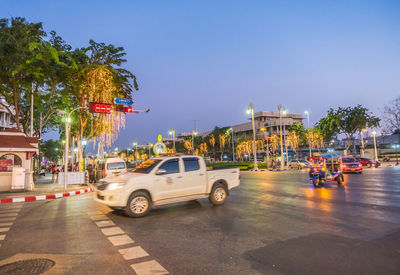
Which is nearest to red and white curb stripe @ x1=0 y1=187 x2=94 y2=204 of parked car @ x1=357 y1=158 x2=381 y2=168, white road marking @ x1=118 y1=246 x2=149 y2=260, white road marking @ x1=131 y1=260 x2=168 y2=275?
white road marking @ x1=118 y1=246 x2=149 y2=260

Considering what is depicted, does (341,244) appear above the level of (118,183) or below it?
below

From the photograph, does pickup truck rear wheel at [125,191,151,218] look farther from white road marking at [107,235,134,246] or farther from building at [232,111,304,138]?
building at [232,111,304,138]

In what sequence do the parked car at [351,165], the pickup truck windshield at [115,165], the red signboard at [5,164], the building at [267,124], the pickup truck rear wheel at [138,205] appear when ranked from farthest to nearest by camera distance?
the building at [267,124] → the parked car at [351,165] → the pickup truck windshield at [115,165] → the red signboard at [5,164] → the pickup truck rear wheel at [138,205]

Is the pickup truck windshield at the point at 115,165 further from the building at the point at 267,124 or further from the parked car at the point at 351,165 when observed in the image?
the building at the point at 267,124

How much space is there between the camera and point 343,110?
2207 inches

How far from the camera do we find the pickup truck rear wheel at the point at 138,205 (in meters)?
7.94

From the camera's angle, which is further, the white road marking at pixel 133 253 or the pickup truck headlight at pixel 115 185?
the pickup truck headlight at pixel 115 185

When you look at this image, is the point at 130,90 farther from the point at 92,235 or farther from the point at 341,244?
the point at 341,244

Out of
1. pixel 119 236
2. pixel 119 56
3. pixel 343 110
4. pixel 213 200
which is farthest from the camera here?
pixel 343 110

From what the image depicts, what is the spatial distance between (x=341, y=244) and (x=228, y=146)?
276 ft

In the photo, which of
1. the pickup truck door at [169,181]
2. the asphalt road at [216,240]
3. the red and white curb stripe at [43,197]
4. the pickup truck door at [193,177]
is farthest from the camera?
the red and white curb stripe at [43,197]

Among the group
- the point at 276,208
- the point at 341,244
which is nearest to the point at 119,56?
the point at 276,208

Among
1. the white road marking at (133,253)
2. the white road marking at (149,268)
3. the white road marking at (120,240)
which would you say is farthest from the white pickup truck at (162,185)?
the white road marking at (149,268)

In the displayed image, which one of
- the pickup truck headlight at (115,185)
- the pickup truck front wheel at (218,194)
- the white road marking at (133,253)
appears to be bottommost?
the white road marking at (133,253)
